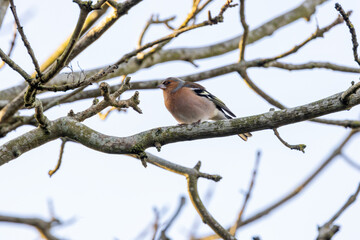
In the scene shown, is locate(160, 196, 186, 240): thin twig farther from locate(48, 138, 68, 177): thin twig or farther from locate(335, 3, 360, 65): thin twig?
locate(335, 3, 360, 65): thin twig

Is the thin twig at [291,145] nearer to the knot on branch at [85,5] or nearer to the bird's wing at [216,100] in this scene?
the knot on branch at [85,5]

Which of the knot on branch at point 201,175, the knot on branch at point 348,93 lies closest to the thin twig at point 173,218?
the knot on branch at point 201,175

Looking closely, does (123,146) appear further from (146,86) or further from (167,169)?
(146,86)

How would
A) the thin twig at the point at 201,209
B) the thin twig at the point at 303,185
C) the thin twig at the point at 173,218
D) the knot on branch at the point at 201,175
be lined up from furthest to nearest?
the thin twig at the point at 303,185 < the knot on branch at the point at 201,175 < the thin twig at the point at 201,209 < the thin twig at the point at 173,218

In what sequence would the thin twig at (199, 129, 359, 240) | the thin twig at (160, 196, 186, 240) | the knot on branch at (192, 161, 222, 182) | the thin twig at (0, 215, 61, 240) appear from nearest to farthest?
the thin twig at (0, 215, 61, 240) < the thin twig at (160, 196, 186, 240) < the knot on branch at (192, 161, 222, 182) < the thin twig at (199, 129, 359, 240)

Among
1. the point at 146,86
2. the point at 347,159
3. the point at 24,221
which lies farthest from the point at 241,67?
the point at 24,221

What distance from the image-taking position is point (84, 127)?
524cm

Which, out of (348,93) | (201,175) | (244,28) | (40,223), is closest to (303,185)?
(201,175)

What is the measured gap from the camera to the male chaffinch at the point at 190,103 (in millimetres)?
8617

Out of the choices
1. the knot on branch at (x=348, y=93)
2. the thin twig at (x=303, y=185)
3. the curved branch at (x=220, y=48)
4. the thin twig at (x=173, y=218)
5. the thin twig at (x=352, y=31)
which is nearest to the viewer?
the knot on branch at (x=348, y=93)

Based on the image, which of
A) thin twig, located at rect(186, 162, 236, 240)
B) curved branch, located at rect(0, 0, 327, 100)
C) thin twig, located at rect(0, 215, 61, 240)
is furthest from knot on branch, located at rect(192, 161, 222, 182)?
curved branch, located at rect(0, 0, 327, 100)

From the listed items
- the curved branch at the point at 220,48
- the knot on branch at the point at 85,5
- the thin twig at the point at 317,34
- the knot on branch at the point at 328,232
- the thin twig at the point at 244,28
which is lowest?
the knot on branch at the point at 328,232

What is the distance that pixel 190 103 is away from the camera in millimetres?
8586

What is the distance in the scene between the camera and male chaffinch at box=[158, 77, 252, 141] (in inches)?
339
